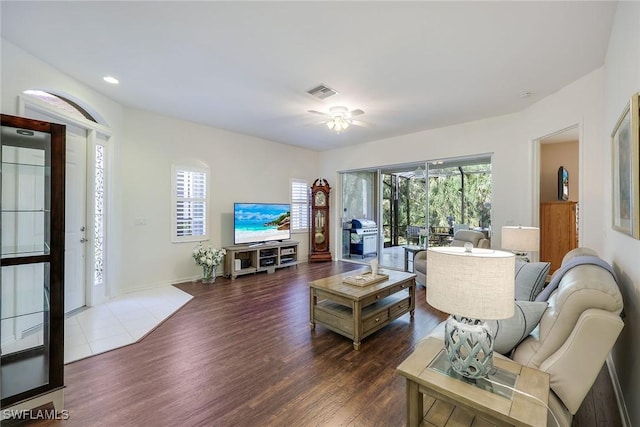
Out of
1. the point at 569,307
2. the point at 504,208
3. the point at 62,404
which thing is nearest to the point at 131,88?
the point at 62,404

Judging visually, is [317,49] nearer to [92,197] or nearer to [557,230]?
[92,197]

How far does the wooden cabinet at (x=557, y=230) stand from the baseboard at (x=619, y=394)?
300cm

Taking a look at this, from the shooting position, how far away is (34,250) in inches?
71.6

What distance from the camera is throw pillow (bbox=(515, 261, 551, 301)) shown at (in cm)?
220

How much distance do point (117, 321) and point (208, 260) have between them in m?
1.67

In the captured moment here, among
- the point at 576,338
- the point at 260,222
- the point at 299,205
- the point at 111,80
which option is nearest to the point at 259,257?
the point at 260,222

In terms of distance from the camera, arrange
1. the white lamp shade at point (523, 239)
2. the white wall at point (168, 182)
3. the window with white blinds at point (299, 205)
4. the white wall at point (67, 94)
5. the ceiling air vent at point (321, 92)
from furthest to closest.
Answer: the window with white blinds at point (299, 205) < the white wall at point (168, 182) < the ceiling air vent at point (321, 92) < the white lamp shade at point (523, 239) < the white wall at point (67, 94)

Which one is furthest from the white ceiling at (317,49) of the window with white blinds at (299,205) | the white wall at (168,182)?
the window with white blinds at (299,205)

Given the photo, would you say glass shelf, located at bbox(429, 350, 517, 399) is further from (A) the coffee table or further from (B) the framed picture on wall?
(A) the coffee table

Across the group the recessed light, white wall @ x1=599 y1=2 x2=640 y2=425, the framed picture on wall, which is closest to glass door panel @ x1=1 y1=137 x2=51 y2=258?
the recessed light

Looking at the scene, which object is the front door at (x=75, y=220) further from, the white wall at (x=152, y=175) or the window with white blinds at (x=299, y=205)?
the window with white blinds at (x=299, y=205)

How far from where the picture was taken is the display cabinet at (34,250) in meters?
1.69

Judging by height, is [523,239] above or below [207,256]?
above

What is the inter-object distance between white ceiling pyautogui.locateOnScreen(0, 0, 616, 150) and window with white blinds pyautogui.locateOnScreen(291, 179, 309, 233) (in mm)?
2859
